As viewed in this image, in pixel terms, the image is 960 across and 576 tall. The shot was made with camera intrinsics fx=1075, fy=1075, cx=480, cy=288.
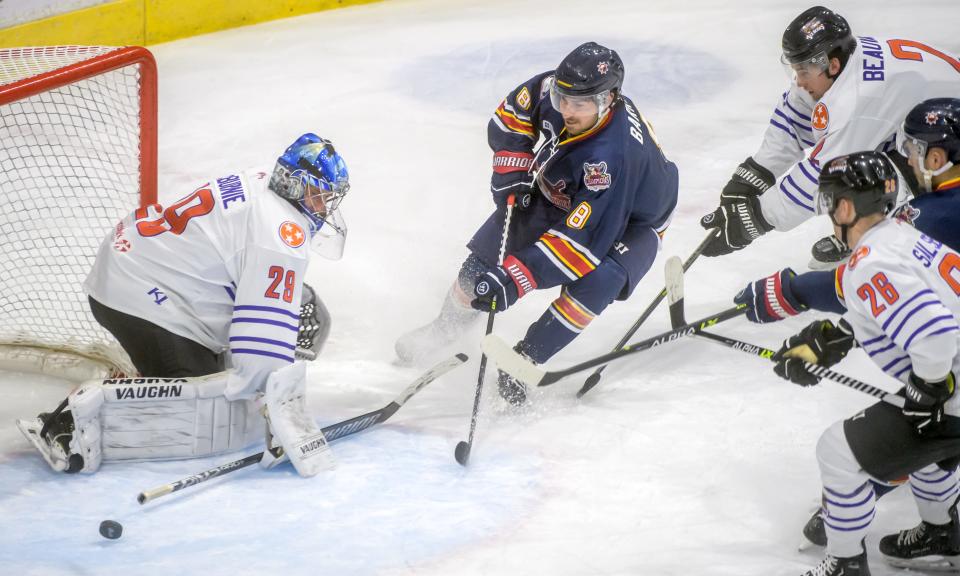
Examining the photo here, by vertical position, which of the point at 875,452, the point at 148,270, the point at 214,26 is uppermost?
the point at 875,452

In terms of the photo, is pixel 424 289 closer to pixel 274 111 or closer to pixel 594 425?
pixel 594 425

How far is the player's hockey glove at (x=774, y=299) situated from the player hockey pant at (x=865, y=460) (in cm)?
66

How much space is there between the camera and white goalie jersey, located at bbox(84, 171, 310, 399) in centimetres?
274

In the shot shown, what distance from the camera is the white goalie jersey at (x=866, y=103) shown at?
3.28 m

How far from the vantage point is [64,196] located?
371 cm

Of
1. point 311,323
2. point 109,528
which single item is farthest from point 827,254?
point 109,528

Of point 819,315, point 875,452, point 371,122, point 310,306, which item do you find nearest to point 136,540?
point 310,306

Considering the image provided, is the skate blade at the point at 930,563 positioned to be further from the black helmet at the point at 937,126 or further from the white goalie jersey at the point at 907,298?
the black helmet at the point at 937,126

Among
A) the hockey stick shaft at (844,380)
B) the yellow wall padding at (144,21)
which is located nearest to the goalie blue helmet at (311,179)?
the hockey stick shaft at (844,380)

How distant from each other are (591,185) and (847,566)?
125 cm

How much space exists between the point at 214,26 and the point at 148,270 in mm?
3529

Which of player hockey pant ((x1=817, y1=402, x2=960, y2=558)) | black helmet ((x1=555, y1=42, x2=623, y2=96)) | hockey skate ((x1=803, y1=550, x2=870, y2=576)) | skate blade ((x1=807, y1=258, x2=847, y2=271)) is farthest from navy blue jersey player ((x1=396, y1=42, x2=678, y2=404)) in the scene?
hockey skate ((x1=803, y1=550, x2=870, y2=576))

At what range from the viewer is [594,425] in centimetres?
312

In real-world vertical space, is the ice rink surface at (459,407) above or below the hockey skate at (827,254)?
below
